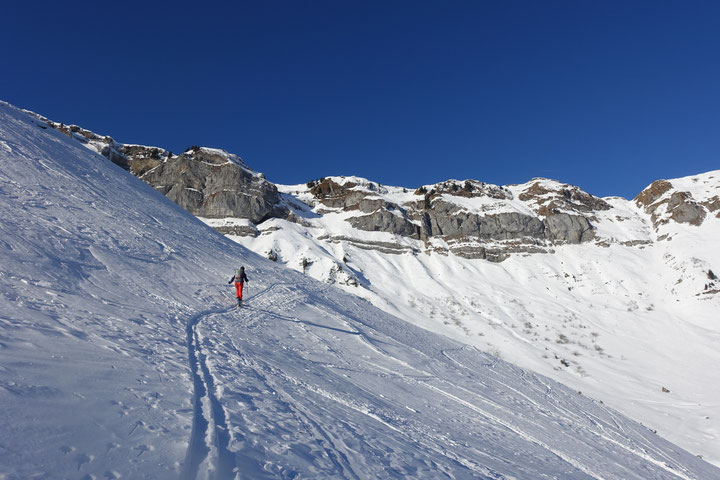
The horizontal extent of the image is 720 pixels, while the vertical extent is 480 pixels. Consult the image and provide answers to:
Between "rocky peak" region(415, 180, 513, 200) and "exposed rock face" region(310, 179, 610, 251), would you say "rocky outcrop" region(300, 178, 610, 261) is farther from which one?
"rocky peak" region(415, 180, 513, 200)

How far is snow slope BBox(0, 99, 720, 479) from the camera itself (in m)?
4.09

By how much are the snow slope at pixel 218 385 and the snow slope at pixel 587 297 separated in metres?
17.7

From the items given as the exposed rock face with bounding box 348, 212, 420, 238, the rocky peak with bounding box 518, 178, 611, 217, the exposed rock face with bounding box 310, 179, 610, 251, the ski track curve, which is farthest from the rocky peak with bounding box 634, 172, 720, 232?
the ski track curve

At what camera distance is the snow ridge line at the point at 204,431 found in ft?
13.0

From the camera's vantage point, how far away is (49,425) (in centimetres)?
367

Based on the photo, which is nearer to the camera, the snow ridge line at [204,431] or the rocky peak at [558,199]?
the snow ridge line at [204,431]

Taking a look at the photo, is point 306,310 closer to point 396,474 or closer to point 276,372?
point 276,372

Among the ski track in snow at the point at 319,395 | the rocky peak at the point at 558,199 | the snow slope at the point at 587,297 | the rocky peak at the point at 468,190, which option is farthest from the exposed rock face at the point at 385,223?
the ski track in snow at the point at 319,395

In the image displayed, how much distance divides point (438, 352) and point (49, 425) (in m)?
16.1

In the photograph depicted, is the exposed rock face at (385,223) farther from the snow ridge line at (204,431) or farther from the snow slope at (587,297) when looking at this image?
the snow ridge line at (204,431)

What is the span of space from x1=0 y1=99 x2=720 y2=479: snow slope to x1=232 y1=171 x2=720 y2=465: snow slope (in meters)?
17.7

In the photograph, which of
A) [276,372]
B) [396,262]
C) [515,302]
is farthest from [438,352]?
[396,262]

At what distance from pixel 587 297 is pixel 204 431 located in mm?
64860

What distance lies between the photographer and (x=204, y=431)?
4.66 meters
